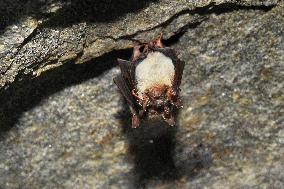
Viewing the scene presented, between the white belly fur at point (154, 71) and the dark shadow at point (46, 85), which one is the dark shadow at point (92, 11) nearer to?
the white belly fur at point (154, 71)

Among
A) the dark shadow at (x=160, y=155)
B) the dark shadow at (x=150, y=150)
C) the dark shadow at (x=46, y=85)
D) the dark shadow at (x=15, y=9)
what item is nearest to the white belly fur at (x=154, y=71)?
the dark shadow at (x=46, y=85)

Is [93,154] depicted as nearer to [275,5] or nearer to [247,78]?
[247,78]

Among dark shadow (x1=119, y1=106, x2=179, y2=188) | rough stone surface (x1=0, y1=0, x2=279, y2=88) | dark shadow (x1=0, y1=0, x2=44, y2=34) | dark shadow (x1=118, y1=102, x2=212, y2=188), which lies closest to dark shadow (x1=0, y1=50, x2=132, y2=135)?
rough stone surface (x1=0, y1=0, x2=279, y2=88)

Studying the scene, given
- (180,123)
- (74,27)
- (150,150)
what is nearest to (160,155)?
(150,150)

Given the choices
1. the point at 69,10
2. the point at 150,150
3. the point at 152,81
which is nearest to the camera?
the point at 69,10

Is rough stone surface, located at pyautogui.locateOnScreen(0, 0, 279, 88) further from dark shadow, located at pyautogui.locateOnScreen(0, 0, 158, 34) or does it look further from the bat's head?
the bat's head

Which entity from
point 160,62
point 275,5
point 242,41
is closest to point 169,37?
point 160,62

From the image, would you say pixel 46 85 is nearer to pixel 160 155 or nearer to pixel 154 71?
pixel 154 71

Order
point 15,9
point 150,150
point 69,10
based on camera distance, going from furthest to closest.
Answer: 1. point 150,150
2. point 69,10
3. point 15,9
